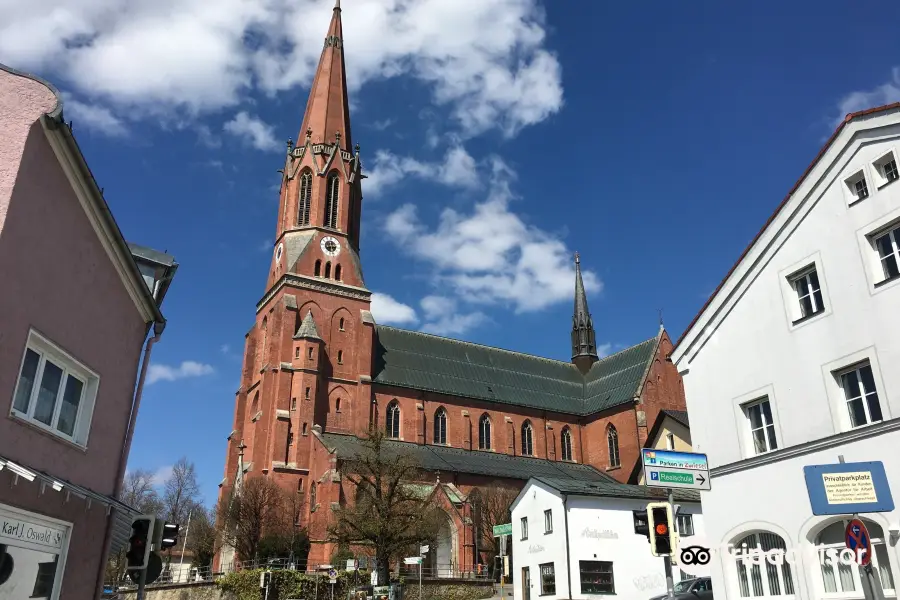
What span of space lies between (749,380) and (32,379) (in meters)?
13.9

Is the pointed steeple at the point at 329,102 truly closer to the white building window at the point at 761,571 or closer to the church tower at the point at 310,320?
the church tower at the point at 310,320

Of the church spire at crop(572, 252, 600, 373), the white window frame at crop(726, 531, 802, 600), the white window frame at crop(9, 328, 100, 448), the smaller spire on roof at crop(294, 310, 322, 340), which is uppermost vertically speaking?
the church spire at crop(572, 252, 600, 373)

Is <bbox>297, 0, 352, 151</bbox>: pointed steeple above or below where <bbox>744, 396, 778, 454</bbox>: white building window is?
above

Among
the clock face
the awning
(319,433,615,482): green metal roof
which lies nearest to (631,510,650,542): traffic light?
the awning

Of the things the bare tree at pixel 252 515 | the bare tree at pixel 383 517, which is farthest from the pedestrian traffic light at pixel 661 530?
the bare tree at pixel 252 515

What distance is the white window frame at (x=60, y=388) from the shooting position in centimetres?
861

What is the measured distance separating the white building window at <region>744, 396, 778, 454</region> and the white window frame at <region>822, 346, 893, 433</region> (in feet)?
5.22

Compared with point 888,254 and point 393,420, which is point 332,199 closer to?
point 393,420

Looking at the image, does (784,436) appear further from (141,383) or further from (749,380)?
(141,383)

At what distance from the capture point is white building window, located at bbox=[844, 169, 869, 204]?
14.4 m

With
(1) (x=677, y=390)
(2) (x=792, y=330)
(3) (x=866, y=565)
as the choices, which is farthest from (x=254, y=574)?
(1) (x=677, y=390)

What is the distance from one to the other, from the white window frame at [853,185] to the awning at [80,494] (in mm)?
14559

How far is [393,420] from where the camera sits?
53.7 metres

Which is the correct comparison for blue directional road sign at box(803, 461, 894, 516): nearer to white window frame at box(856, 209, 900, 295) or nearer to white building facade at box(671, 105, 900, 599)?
white building facade at box(671, 105, 900, 599)
